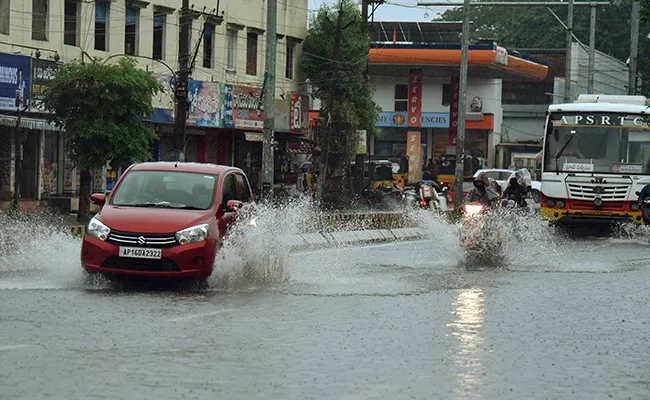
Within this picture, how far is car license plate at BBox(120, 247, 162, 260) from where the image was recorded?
14.4 meters

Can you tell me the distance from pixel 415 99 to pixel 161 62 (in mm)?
34012

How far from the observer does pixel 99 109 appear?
3141 centimetres

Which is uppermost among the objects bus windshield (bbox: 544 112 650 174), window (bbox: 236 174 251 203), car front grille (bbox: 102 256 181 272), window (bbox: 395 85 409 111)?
window (bbox: 395 85 409 111)

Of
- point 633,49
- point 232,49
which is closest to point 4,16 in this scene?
point 232,49

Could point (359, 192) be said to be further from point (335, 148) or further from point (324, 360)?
point (324, 360)

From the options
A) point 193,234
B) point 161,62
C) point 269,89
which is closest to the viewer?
point 193,234

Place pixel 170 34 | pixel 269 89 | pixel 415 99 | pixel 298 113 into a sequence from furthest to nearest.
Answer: pixel 415 99 → pixel 298 113 → pixel 170 34 → pixel 269 89

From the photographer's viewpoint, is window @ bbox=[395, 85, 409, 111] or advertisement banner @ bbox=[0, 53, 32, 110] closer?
advertisement banner @ bbox=[0, 53, 32, 110]

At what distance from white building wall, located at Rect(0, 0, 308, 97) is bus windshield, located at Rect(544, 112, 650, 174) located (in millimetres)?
12526

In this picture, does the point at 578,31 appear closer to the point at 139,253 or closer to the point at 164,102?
the point at 164,102

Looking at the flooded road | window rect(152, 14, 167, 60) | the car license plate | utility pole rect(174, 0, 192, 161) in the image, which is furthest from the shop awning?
the car license plate

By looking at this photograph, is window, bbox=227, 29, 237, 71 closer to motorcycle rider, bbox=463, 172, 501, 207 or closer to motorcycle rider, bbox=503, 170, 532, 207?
motorcycle rider, bbox=503, 170, 532, 207

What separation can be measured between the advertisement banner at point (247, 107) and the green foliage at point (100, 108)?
1283 cm

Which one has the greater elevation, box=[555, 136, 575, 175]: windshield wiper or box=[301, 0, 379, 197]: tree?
box=[301, 0, 379, 197]: tree
